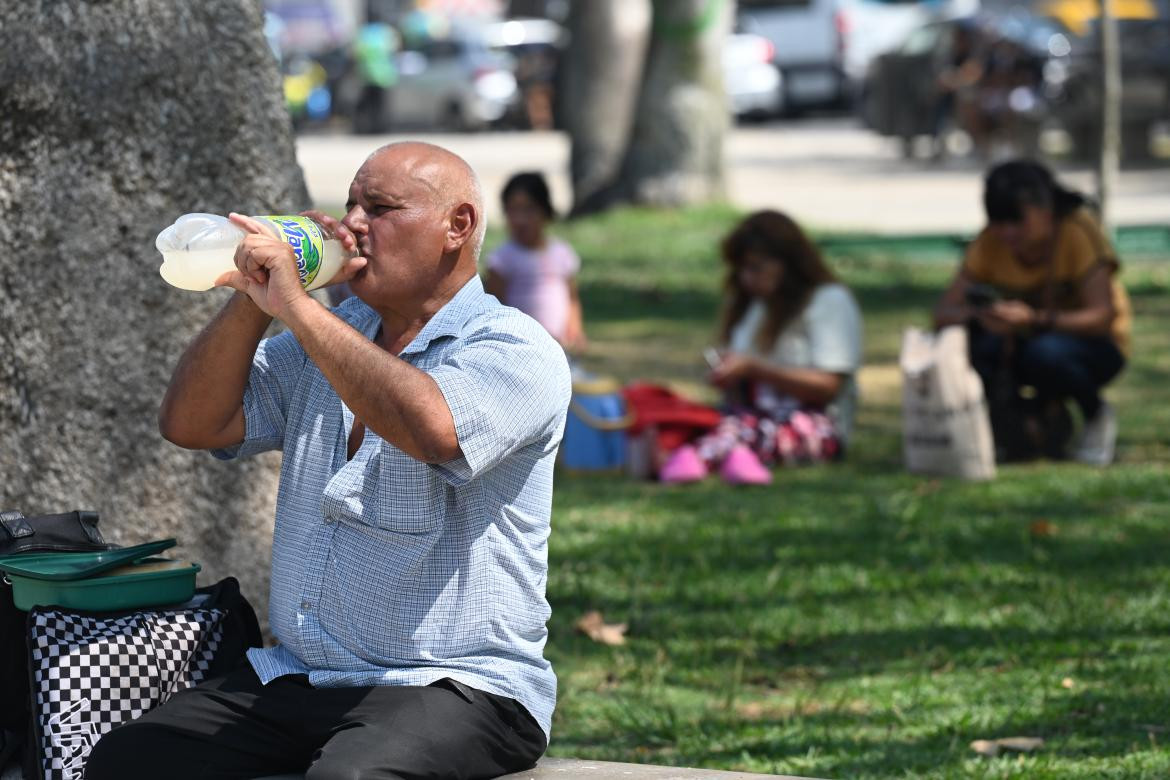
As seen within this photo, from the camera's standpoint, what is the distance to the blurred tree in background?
46.7 feet

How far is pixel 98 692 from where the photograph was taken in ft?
10.6

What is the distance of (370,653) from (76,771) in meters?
0.55

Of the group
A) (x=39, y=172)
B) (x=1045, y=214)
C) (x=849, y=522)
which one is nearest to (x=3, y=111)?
(x=39, y=172)

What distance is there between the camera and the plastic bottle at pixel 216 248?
3053mm

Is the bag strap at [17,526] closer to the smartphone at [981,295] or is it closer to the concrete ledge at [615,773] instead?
the concrete ledge at [615,773]

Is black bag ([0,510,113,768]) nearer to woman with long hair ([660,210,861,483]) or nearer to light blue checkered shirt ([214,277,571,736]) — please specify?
light blue checkered shirt ([214,277,571,736])

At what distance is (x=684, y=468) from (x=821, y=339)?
28.8 inches

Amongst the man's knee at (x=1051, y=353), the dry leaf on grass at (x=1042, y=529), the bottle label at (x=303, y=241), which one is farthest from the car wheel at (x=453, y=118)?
the bottle label at (x=303, y=241)

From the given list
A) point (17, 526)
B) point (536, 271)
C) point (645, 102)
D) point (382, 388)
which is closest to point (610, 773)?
point (382, 388)

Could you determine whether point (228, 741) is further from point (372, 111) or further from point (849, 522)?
point (372, 111)

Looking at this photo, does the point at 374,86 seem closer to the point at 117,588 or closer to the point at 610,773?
the point at 117,588

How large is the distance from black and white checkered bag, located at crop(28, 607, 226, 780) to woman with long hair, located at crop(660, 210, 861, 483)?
401cm

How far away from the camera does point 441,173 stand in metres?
3.19

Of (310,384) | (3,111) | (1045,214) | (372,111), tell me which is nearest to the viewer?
(310,384)
